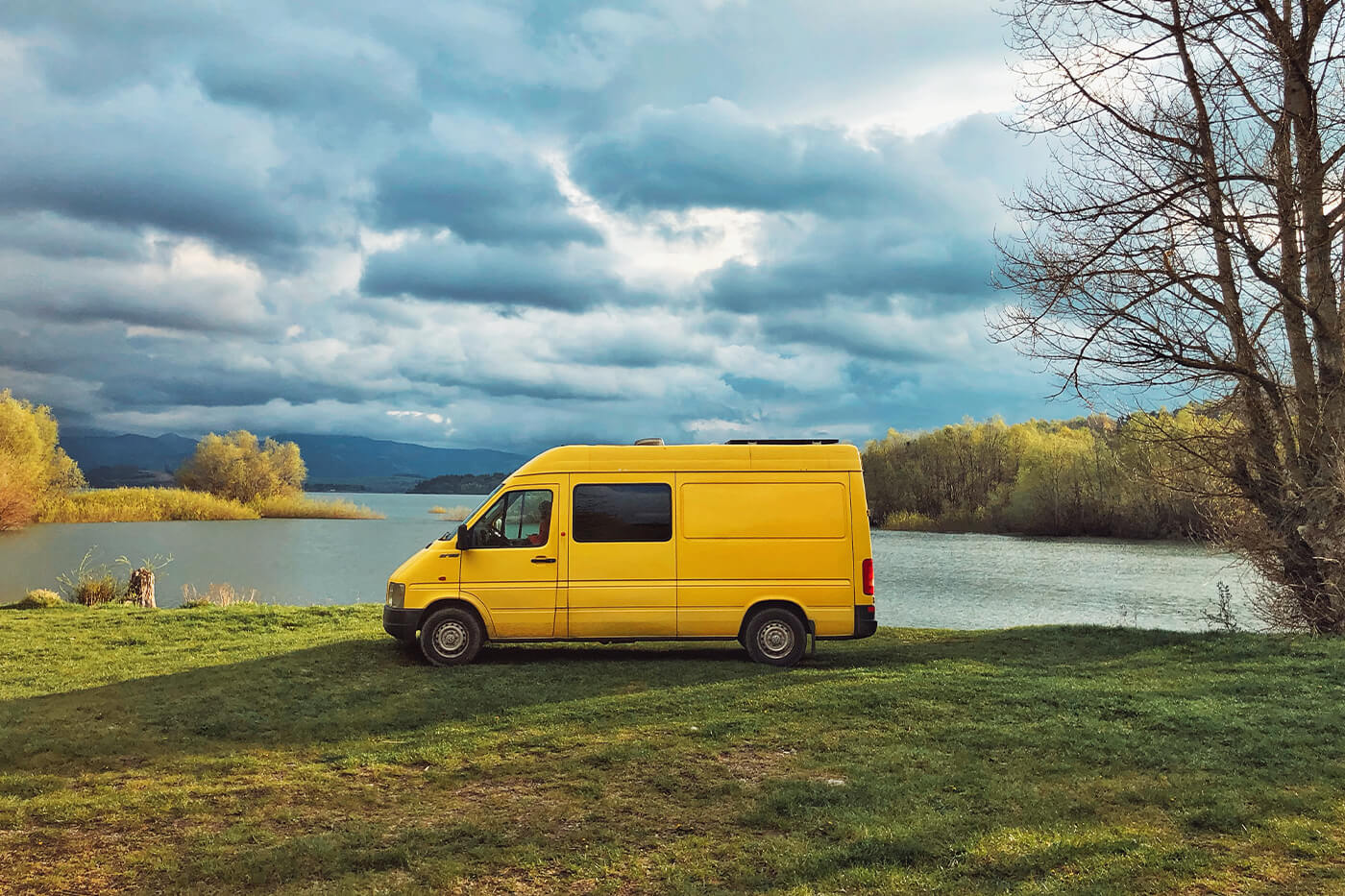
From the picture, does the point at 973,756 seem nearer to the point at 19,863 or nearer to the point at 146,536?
the point at 19,863

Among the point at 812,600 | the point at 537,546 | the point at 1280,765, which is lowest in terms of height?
the point at 1280,765

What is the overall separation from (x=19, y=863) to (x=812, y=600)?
8141 millimetres

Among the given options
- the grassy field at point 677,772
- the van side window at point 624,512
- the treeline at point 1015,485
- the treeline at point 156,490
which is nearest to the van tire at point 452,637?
the grassy field at point 677,772

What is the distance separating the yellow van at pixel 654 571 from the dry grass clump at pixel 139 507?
2311 inches

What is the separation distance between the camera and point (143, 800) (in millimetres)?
6660

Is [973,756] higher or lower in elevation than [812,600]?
lower

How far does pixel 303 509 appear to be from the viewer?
79.2 meters

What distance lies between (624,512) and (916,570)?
1000 inches

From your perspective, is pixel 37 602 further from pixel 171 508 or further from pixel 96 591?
pixel 171 508

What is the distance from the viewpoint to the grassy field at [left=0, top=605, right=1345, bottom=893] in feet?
17.6

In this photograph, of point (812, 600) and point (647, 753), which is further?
point (812, 600)

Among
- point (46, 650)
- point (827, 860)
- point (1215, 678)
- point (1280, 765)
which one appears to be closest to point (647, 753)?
point (827, 860)

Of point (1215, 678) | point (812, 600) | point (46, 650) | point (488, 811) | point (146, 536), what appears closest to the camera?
point (488, 811)

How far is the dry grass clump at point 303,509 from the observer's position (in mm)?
77500
